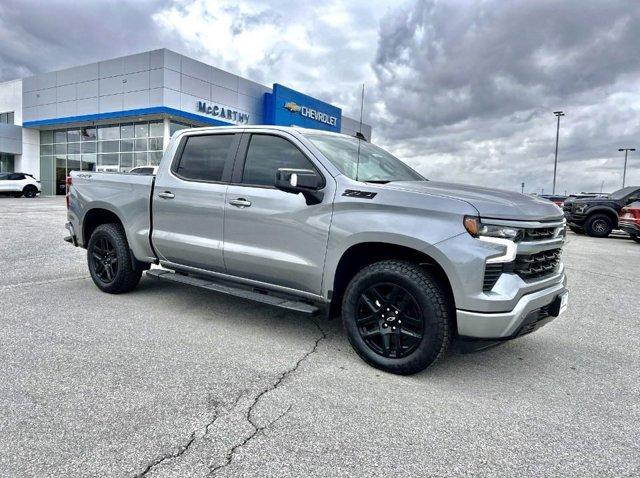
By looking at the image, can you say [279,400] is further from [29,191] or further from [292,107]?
[29,191]

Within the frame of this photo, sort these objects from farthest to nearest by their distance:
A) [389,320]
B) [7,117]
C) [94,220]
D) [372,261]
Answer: [7,117] < [94,220] < [372,261] < [389,320]

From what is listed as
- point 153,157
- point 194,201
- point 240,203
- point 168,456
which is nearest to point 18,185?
point 153,157

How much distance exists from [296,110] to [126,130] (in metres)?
11.3

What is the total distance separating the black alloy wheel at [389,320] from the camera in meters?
3.33

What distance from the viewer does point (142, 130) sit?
1120 inches

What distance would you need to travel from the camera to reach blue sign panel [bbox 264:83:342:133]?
1222 inches

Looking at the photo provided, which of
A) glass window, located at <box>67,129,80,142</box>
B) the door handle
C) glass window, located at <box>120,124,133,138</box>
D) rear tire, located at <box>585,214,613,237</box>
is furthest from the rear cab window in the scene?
glass window, located at <box>67,129,80,142</box>

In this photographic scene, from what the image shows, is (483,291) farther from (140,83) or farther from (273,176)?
(140,83)

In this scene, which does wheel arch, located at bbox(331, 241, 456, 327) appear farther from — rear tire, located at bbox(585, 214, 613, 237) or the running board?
rear tire, located at bbox(585, 214, 613, 237)

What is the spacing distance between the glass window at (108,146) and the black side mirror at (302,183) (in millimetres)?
29460

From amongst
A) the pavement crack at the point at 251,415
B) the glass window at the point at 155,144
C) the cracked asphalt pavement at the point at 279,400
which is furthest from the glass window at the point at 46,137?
the pavement crack at the point at 251,415

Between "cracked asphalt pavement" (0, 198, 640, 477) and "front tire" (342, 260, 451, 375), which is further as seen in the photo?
"front tire" (342, 260, 451, 375)

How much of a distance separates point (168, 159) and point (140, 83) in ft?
79.7

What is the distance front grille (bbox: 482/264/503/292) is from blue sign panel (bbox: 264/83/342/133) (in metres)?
28.6
